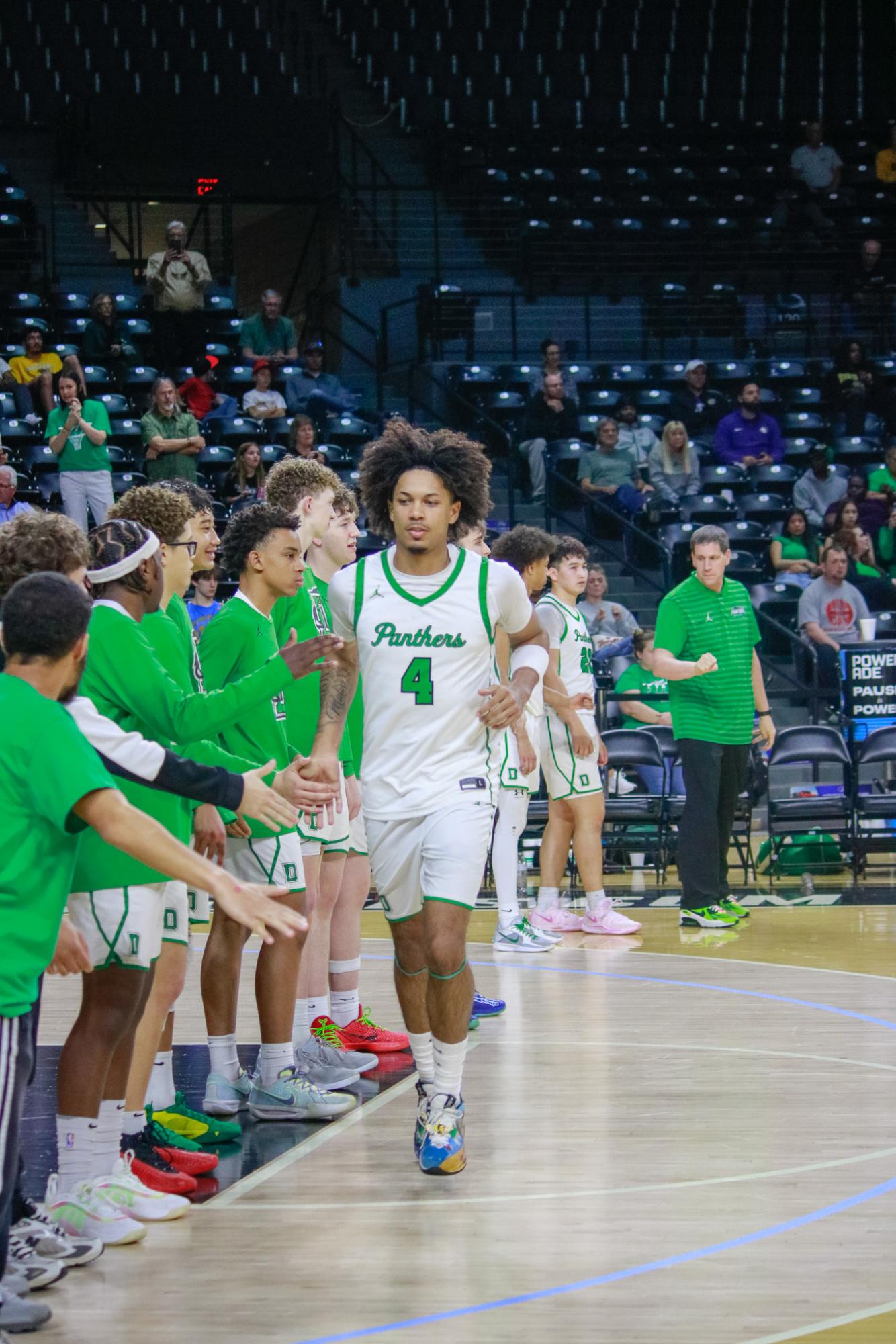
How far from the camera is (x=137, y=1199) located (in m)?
4.04

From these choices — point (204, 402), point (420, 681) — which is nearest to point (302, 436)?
point (204, 402)

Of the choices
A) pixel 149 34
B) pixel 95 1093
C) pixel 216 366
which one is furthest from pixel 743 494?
pixel 95 1093

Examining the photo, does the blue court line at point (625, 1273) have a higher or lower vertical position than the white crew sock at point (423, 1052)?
lower

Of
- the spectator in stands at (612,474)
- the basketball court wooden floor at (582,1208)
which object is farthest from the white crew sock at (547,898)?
the spectator in stands at (612,474)

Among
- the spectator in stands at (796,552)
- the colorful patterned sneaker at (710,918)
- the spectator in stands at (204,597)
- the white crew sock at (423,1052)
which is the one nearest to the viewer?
the white crew sock at (423,1052)

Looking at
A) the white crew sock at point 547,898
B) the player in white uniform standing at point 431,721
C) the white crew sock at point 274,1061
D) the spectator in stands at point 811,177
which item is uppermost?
the spectator in stands at point 811,177

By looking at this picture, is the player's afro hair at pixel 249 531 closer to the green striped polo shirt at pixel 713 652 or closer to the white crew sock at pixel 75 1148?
the white crew sock at pixel 75 1148

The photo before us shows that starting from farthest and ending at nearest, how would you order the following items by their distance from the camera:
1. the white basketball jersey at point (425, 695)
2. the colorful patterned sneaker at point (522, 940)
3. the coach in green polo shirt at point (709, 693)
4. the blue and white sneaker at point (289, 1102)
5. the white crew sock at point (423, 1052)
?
the coach in green polo shirt at point (709, 693)
the colorful patterned sneaker at point (522, 940)
the blue and white sneaker at point (289, 1102)
the white crew sock at point (423, 1052)
the white basketball jersey at point (425, 695)

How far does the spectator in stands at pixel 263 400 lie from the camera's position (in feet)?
49.6

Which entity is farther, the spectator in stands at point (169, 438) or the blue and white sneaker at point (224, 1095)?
the spectator in stands at point (169, 438)

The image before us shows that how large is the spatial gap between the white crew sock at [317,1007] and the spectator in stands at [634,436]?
10.0m

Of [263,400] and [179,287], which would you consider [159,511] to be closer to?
[263,400]

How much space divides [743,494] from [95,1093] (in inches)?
487

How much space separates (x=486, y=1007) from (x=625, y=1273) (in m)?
3.16
